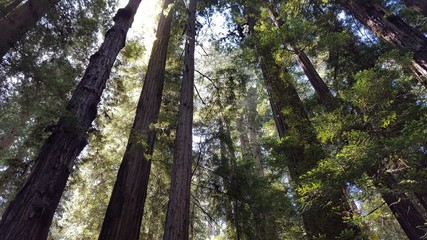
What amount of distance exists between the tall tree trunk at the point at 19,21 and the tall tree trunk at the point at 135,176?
8.82 ft

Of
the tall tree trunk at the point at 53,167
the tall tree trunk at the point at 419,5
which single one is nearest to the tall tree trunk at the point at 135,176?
the tall tree trunk at the point at 53,167

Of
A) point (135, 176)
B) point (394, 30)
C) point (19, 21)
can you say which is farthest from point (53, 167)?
point (394, 30)

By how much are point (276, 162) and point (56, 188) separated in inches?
125

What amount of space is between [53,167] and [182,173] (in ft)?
6.07

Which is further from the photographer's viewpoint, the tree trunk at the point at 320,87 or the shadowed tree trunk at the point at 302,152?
the tree trunk at the point at 320,87

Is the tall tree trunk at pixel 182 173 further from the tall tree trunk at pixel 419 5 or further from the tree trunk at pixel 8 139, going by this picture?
the tree trunk at pixel 8 139

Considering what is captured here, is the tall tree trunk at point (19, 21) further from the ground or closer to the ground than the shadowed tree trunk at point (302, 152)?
further from the ground

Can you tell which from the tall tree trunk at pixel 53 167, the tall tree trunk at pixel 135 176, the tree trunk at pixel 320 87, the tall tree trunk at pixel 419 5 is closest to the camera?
the tall tree trunk at pixel 53 167

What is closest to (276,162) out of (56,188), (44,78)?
(56,188)

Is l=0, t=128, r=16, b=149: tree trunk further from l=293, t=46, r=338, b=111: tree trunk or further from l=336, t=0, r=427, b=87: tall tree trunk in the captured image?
l=336, t=0, r=427, b=87: tall tree trunk

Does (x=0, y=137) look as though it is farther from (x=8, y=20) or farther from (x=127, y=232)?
A: (x=127, y=232)

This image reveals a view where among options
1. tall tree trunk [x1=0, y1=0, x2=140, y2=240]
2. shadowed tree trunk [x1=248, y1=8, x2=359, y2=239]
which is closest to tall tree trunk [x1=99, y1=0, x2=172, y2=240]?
tall tree trunk [x1=0, y1=0, x2=140, y2=240]

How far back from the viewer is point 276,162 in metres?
4.65

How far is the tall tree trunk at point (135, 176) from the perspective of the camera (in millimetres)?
5035
